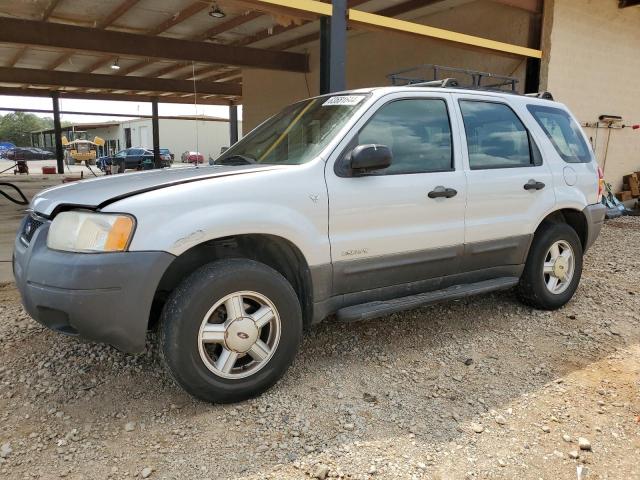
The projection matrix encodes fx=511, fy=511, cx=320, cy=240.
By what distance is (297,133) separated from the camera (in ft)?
11.9

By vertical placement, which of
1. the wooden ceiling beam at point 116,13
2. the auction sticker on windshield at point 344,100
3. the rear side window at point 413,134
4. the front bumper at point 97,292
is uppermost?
the wooden ceiling beam at point 116,13

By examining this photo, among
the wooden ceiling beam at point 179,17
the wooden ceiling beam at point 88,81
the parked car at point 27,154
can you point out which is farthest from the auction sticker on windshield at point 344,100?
the parked car at point 27,154

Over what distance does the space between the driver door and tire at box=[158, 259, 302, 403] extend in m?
0.45

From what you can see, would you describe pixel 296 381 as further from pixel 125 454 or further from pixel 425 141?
pixel 425 141

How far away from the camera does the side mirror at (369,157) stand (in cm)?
308

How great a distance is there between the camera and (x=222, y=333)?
283 cm

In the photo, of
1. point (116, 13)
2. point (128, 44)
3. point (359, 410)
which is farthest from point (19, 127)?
point (359, 410)

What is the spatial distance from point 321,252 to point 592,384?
1989 mm

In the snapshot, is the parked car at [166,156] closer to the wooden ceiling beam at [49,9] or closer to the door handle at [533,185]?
the wooden ceiling beam at [49,9]

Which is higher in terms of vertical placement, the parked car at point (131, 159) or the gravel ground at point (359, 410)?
the parked car at point (131, 159)

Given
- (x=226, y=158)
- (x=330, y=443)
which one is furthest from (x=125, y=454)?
(x=226, y=158)

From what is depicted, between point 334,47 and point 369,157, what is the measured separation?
3.74 m

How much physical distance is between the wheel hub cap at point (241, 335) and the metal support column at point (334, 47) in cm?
427

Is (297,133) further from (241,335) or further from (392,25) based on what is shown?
(392,25)
